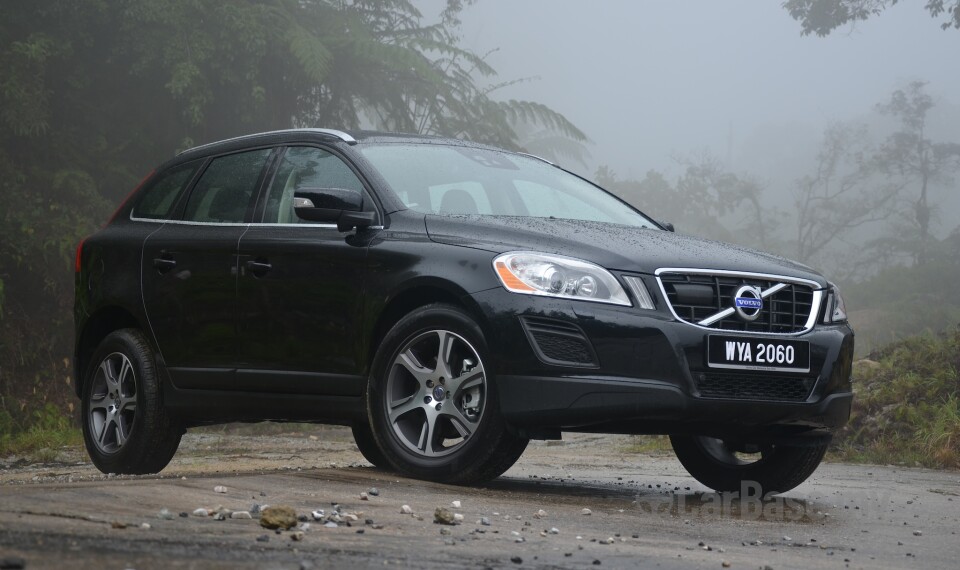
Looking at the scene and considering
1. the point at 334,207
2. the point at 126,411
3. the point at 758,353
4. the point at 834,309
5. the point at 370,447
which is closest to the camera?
the point at 758,353

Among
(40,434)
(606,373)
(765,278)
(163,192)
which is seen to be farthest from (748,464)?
(40,434)

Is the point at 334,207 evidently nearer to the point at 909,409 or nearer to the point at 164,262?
the point at 164,262

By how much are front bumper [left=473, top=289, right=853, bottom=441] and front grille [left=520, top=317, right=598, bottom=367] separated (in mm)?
14

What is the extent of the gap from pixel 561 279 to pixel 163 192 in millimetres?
3105

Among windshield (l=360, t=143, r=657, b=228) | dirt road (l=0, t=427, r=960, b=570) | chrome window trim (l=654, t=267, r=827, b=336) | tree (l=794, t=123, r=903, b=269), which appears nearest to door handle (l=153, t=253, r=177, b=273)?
windshield (l=360, t=143, r=657, b=228)

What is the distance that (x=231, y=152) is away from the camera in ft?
23.6

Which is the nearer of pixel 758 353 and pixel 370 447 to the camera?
pixel 758 353

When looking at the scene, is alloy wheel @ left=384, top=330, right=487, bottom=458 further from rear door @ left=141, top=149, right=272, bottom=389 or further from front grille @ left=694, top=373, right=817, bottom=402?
rear door @ left=141, top=149, right=272, bottom=389

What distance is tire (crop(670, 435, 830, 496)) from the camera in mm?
6562

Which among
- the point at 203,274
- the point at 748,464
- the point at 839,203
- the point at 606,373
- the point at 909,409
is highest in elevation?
the point at 839,203

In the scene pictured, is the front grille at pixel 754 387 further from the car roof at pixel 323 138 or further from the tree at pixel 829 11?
the tree at pixel 829 11

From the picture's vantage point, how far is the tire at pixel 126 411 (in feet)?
22.7

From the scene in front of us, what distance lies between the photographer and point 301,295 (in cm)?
629

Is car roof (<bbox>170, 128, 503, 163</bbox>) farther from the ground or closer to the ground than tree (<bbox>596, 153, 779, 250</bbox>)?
closer to the ground
